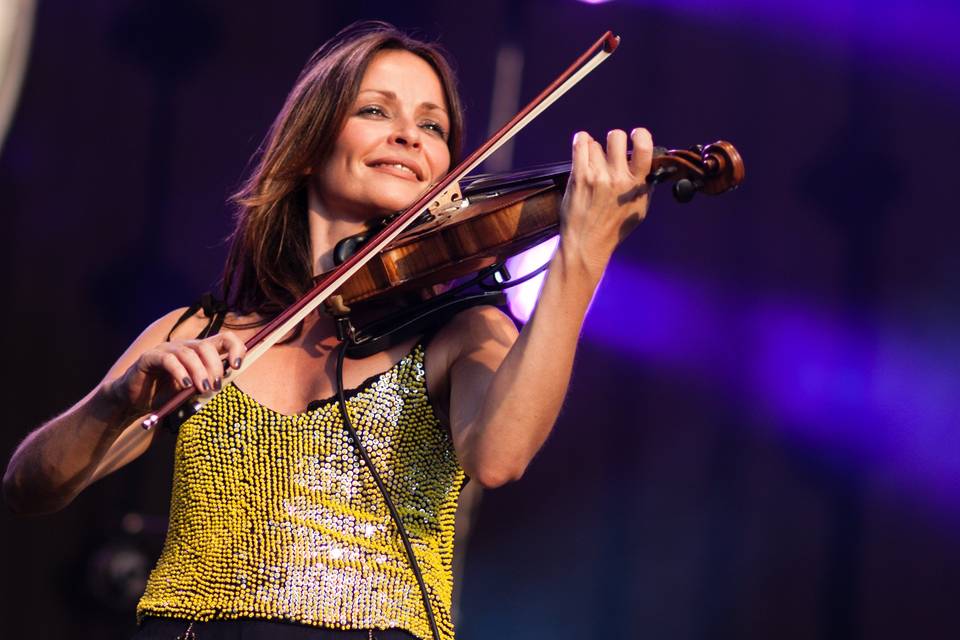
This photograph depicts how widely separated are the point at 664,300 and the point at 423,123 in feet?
3.67

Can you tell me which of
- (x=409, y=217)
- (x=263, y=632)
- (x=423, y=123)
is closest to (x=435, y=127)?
(x=423, y=123)

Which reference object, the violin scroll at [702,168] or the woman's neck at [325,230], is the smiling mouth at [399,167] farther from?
the violin scroll at [702,168]

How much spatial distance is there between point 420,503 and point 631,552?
1311 mm

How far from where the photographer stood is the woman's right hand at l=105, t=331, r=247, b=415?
4.12 feet

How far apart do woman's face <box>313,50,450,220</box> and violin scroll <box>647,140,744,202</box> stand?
18.0 inches

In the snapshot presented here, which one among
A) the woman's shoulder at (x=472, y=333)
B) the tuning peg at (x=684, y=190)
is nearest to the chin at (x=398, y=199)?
the woman's shoulder at (x=472, y=333)

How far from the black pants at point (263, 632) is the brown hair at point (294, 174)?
0.54m

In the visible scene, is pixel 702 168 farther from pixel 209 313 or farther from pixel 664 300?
pixel 664 300

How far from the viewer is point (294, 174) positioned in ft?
6.05

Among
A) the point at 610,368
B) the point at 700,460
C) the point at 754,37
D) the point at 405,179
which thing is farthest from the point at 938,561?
the point at 405,179

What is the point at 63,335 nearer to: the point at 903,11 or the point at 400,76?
the point at 400,76

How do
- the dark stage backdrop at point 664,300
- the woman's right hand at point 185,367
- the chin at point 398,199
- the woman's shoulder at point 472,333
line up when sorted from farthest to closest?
the dark stage backdrop at point 664,300
the chin at point 398,199
the woman's shoulder at point 472,333
the woman's right hand at point 185,367

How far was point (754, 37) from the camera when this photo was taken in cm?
278

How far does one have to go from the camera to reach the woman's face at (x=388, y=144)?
1731 mm
